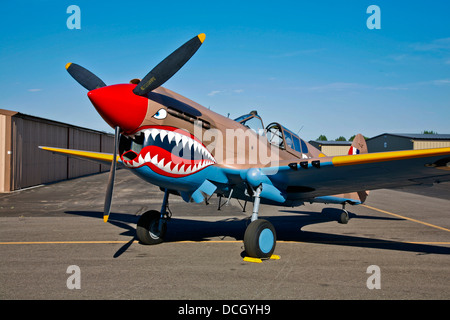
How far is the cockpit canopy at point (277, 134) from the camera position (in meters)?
8.05

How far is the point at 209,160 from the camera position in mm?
6602

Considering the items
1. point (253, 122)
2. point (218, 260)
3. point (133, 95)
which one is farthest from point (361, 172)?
point (133, 95)

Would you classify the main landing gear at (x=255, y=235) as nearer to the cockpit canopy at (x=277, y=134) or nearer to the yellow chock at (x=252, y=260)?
the yellow chock at (x=252, y=260)

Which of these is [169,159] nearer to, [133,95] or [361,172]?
[133,95]

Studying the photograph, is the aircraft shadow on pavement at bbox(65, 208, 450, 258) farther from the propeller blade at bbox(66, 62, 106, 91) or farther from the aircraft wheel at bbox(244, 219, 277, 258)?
the propeller blade at bbox(66, 62, 106, 91)

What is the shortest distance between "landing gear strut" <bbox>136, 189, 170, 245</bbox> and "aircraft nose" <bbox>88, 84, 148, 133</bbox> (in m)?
2.37

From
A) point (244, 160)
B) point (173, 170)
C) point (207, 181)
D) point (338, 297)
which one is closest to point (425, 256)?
point (338, 297)

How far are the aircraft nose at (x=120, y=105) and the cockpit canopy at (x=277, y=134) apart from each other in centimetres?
289

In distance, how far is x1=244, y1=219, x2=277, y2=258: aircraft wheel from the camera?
624cm

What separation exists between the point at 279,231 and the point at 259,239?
3262 mm

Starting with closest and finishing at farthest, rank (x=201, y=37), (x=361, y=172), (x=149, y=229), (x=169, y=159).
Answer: (x=201, y=37) < (x=169, y=159) < (x=361, y=172) < (x=149, y=229)

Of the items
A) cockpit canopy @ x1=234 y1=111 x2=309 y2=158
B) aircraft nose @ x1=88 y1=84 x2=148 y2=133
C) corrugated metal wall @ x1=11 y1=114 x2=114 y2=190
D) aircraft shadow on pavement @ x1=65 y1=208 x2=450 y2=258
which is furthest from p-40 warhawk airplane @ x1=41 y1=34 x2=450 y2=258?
corrugated metal wall @ x1=11 y1=114 x2=114 y2=190

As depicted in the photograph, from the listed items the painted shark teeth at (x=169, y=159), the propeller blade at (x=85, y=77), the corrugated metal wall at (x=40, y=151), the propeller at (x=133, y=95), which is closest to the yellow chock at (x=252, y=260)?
the painted shark teeth at (x=169, y=159)

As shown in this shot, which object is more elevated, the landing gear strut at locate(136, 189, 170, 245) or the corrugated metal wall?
the corrugated metal wall
